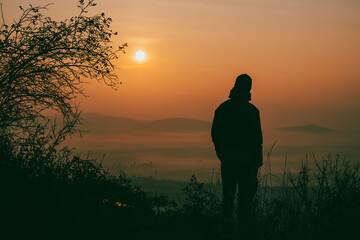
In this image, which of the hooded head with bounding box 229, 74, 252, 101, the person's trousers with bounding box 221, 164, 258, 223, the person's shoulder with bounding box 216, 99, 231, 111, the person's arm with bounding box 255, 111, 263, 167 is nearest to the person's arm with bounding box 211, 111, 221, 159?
the person's shoulder with bounding box 216, 99, 231, 111

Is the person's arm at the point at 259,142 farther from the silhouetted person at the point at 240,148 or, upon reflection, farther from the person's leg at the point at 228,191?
the person's leg at the point at 228,191

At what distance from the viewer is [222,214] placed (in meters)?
7.93

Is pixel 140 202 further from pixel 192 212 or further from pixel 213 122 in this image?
pixel 213 122

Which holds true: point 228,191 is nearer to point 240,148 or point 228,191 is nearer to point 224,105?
point 240,148

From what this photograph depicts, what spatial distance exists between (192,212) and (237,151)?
1.38 m

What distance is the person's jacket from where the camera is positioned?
7668mm

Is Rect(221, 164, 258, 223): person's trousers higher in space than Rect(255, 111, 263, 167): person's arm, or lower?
lower

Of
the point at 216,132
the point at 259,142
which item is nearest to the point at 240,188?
the point at 259,142

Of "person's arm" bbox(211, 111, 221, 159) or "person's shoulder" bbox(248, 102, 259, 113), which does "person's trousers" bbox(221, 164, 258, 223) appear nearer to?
"person's arm" bbox(211, 111, 221, 159)

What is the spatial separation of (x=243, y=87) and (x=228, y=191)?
5.81ft

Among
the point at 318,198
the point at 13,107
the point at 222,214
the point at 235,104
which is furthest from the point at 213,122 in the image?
the point at 13,107

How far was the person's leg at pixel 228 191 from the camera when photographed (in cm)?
781

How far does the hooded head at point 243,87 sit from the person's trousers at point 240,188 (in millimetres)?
1160

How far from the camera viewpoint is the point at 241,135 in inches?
304
